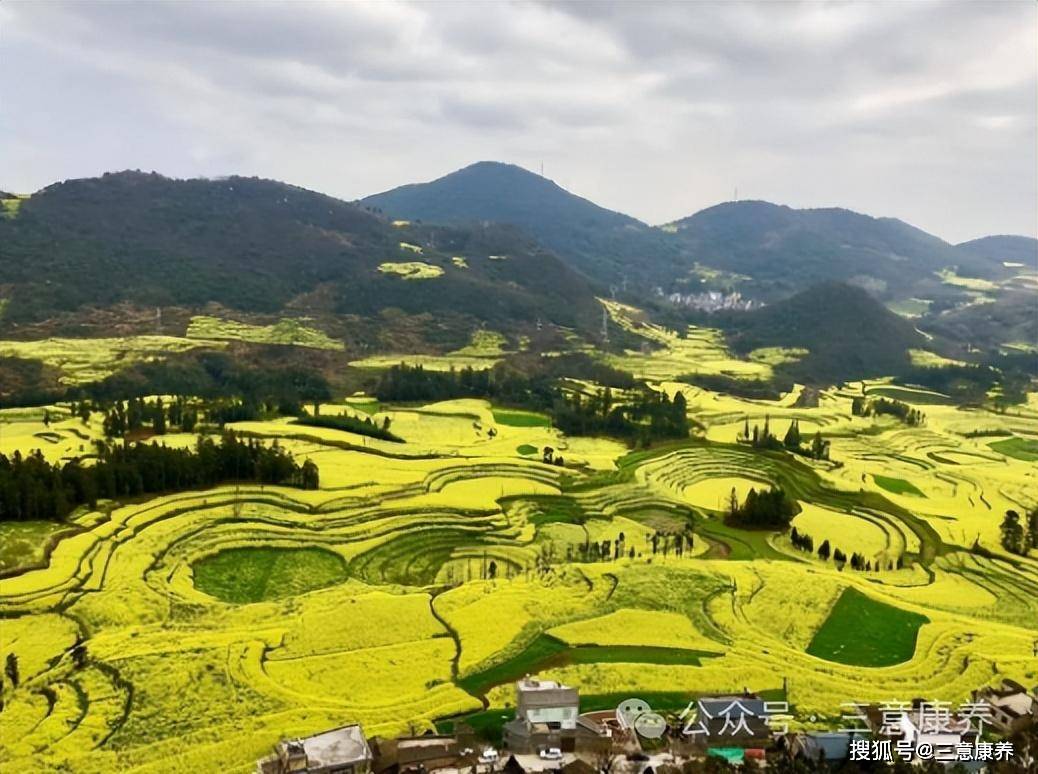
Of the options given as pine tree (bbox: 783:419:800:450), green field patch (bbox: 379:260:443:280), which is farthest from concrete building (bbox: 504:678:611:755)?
green field patch (bbox: 379:260:443:280)

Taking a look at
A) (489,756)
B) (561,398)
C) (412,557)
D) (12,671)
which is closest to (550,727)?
(489,756)

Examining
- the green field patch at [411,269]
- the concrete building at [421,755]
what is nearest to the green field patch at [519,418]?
the concrete building at [421,755]

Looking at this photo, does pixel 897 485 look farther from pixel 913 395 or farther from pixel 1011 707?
pixel 913 395

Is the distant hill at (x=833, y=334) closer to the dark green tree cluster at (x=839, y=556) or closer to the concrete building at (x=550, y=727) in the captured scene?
the dark green tree cluster at (x=839, y=556)

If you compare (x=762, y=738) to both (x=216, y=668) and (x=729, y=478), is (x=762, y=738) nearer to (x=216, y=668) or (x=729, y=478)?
(x=216, y=668)

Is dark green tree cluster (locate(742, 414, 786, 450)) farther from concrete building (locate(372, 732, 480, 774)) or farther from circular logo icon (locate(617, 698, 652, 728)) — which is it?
concrete building (locate(372, 732, 480, 774))

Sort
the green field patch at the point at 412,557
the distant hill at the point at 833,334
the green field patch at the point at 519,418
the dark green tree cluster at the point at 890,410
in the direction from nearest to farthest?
1. the green field patch at the point at 412,557
2. the green field patch at the point at 519,418
3. the dark green tree cluster at the point at 890,410
4. the distant hill at the point at 833,334
